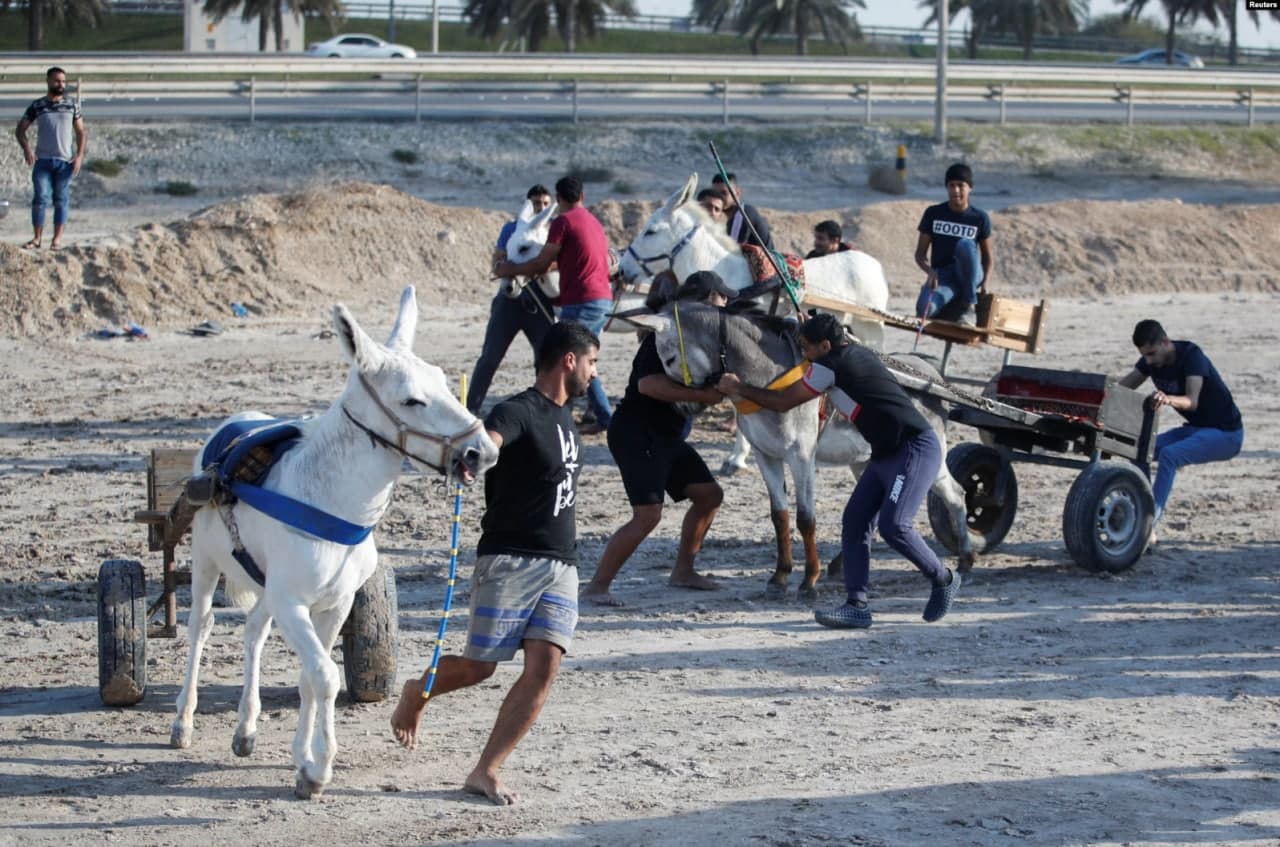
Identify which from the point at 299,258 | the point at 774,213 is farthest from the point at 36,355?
the point at 774,213

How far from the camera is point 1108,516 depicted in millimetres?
11938

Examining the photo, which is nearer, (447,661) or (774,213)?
(447,661)

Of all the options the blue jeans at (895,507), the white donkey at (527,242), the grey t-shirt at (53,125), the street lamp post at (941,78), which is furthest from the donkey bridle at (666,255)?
the street lamp post at (941,78)

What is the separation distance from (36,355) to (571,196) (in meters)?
7.46

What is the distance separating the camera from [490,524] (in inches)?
296

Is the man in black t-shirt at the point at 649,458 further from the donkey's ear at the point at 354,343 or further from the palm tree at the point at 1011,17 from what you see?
the palm tree at the point at 1011,17

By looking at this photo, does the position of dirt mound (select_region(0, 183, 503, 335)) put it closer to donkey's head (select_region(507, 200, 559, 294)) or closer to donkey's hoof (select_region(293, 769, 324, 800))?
donkey's head (select_region(507, 200, 559, 294))

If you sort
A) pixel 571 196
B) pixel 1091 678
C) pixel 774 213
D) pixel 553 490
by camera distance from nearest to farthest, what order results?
pixel 553 490 < pixel 1091 678 < pixel 571 196 < pixel 774 213

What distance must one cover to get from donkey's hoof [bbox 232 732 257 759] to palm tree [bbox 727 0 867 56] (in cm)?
5274

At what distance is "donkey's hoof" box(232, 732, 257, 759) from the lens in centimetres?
795

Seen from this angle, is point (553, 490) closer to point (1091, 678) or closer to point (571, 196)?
point (1091, 678)

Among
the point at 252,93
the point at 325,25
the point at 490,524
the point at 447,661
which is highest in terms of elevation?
the point at 325,25

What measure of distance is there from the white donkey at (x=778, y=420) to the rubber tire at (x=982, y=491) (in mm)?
491

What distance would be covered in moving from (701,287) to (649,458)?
4.34 feet
